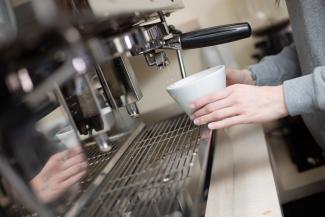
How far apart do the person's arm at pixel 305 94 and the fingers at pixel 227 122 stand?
7 centimetres

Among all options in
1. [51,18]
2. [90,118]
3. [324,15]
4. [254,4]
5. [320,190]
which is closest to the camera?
[51,18]

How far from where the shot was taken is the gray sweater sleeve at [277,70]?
2.68ft

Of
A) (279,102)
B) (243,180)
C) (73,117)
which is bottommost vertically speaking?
(243,180)

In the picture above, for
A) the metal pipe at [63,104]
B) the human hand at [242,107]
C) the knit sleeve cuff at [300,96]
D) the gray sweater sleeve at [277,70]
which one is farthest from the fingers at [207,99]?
the gray sweater sleeve at [277,70]

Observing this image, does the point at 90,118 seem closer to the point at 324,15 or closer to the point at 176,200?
the point at 176,200

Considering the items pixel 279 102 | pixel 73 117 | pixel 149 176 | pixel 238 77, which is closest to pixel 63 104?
pixel 73 117

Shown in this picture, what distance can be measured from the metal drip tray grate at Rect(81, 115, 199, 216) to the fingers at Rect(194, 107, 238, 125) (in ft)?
0.18

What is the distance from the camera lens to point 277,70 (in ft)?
2.70

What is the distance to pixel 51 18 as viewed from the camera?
244 mm

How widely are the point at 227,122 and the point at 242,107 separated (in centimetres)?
3

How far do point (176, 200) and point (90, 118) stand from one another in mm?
139

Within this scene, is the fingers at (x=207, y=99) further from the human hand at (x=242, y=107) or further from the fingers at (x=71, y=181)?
the fingers at (x=71, y=181)

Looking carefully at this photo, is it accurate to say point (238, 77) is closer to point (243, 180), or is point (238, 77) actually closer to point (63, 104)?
point (243, 180)

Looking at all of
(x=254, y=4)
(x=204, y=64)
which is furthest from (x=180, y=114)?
(x=254, y=4)
